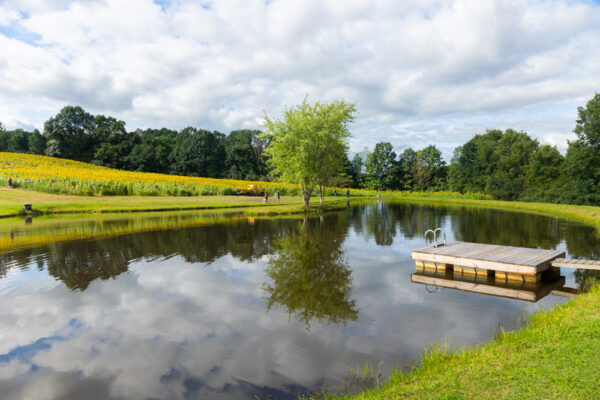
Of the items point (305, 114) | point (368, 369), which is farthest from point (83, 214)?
point (368, 369)

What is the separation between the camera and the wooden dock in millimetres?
10188

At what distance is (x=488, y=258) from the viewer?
10844mm

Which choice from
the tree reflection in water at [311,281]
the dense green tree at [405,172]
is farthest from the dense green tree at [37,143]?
the tree reflection in water at [311,281]

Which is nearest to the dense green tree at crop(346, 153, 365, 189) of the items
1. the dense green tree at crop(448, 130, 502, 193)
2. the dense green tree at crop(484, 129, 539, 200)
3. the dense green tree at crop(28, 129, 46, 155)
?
the dense green tree at crop(448, 130, 502, 193)

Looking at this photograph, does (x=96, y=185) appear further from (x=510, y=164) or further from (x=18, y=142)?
(x=18, y=142)

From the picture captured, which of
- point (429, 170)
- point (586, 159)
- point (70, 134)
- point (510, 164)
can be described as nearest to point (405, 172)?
point (429, 170)

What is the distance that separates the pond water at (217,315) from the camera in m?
5.82

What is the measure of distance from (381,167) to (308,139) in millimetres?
54055

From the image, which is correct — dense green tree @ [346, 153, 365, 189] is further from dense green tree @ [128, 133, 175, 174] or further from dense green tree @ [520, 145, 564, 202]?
dense green tree @ [128, 133, 175, 174]

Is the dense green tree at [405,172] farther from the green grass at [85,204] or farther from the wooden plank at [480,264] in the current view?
the wooden plank at [480,264]

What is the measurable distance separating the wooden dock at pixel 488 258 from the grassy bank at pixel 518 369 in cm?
356

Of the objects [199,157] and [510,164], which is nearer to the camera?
[510,164]

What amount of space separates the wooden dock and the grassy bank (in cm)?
356

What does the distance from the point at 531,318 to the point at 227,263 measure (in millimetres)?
9298
